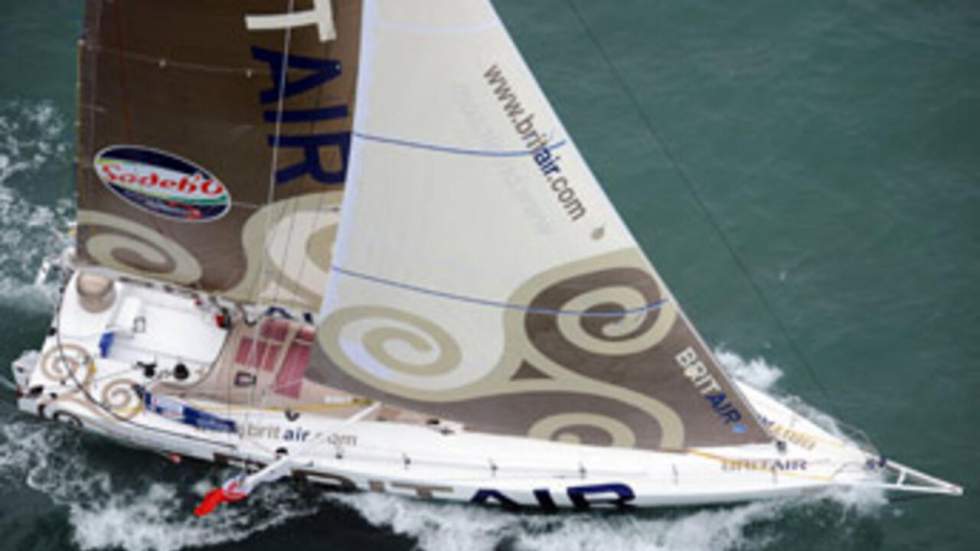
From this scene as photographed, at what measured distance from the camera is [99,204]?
33.5 metres

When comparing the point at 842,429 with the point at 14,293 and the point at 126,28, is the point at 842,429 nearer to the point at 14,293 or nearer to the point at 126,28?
the point at 126,28

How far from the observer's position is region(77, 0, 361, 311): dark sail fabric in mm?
29391

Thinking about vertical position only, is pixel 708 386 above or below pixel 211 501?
above

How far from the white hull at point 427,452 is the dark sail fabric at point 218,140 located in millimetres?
2826

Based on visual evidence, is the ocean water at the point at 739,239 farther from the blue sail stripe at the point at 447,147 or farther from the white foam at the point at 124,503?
the blue sail stripe at the point at 447,147

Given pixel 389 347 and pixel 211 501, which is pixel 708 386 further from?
pixel 211 501

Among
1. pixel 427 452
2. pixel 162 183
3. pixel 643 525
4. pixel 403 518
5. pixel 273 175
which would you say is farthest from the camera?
pixel 403 518

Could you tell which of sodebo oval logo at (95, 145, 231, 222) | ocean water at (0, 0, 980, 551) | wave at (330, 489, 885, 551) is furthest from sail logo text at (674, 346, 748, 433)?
sodebo oval logo at (95, 145, 231, 222)

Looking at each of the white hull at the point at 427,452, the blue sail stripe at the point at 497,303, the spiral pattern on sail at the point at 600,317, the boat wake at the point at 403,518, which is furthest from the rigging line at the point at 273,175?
the spiral pattern on sail at the point at 600,317

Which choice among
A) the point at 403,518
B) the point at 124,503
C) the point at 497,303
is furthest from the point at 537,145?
the point at 124,503

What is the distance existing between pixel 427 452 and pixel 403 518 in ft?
6.99

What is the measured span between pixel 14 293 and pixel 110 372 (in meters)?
6.54

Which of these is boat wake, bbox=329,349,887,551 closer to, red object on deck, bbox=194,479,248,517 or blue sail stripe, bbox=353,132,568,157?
red object on deck, bbox=194,479,248,517

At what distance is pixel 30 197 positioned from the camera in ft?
142
